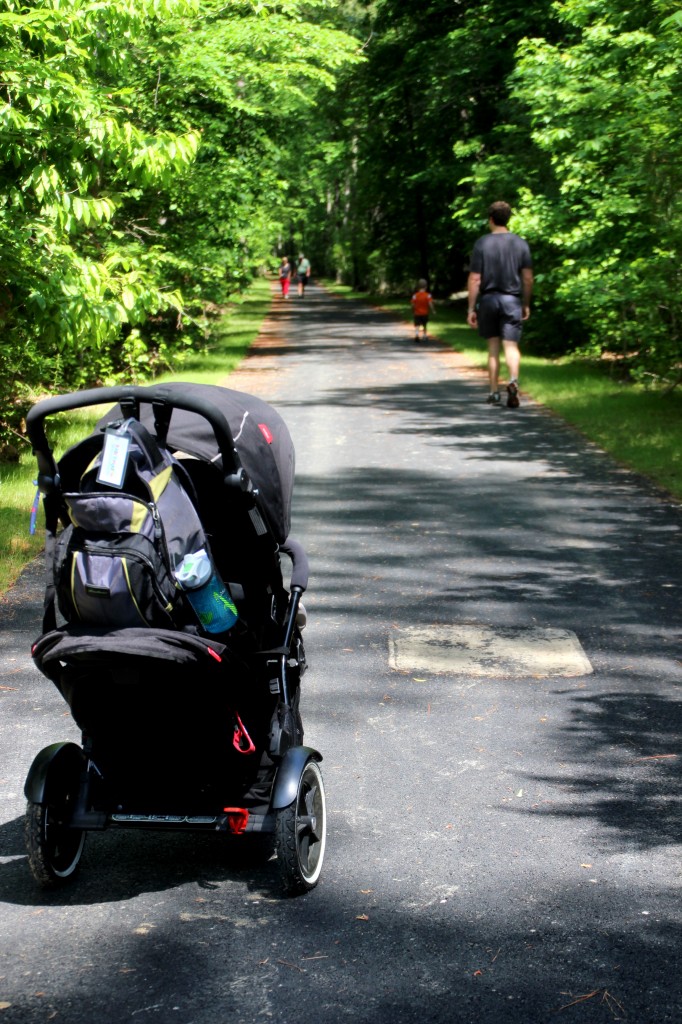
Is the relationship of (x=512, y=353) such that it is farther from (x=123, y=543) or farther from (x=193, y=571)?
(x=123, y=543)

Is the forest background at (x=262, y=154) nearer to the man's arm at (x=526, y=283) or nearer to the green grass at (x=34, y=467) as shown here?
the green grass at (x=34, y=467)

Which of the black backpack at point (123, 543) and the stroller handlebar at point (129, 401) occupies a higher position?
the stroller handlebar at point (129, 401)

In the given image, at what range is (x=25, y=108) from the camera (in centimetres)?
890

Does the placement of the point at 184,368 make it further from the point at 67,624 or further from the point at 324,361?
the point at 67,624

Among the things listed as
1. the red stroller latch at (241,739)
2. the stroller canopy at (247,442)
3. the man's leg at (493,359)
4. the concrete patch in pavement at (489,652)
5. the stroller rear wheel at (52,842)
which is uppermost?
the stroller canopy at (247,442)

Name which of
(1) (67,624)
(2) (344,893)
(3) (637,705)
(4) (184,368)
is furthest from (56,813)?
(4) (184,368)

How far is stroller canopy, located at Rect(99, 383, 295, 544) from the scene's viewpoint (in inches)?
165

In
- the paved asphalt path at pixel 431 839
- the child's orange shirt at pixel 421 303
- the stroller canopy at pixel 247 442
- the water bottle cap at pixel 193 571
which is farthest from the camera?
the child's orange shirt at pixel 421 303

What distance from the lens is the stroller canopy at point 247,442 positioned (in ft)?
13.8

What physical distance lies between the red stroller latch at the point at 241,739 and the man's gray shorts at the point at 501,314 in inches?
447

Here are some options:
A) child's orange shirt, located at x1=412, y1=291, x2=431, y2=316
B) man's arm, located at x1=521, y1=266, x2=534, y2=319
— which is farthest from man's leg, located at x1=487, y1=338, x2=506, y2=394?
child's orange shirt, located at x1=412, y1=291, x2=431, y2=316

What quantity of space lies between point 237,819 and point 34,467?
30.0 ft

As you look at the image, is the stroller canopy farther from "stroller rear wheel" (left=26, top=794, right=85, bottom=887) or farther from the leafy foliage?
the leafy foliage

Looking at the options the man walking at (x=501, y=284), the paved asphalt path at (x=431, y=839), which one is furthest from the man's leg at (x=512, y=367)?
the paved asphalt path at (x=431, y=839)
